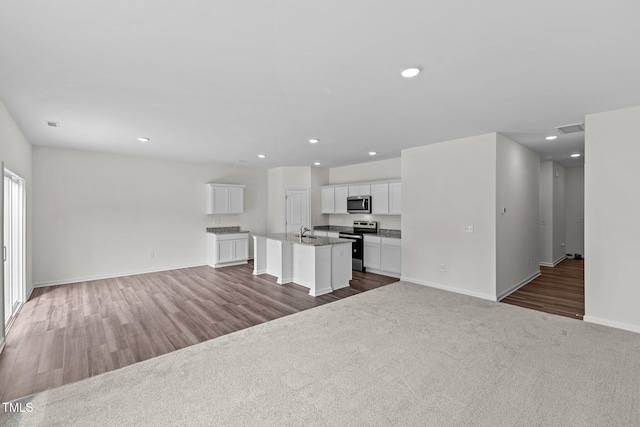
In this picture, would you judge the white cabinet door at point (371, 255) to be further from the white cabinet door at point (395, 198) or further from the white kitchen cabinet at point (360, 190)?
the white kitchen cabinet at point (360, 190)

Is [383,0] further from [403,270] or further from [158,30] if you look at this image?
[403,270]

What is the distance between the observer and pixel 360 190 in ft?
22.5

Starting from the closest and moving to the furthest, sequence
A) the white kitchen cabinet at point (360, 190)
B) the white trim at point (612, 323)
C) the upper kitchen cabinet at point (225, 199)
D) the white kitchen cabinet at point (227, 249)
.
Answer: the white trim at point (612, 323) < the white kitchen cabinet at point (360, 190) < the white kitchen cabinet at point (227, 249) < the upper kitchen cabinet at point (225, 199)

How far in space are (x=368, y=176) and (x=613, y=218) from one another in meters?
4.45

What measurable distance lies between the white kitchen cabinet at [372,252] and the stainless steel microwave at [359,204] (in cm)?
67

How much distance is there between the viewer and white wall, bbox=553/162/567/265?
23.2 feet

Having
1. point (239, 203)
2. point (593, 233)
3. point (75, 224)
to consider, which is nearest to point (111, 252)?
point (75, 224)

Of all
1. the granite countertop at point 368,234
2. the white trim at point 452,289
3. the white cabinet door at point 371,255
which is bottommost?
the white trim at point 452,289

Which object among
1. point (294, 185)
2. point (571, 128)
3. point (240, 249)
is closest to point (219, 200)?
point (240, 249)

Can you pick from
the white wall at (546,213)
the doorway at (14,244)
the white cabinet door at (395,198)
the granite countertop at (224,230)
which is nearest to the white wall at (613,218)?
the white cabinet door at (395,198)

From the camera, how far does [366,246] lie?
21.2 feet

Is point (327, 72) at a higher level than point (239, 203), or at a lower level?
higher

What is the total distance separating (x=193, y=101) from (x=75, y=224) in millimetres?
4362

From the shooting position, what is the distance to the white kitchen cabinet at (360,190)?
21.9 ft
